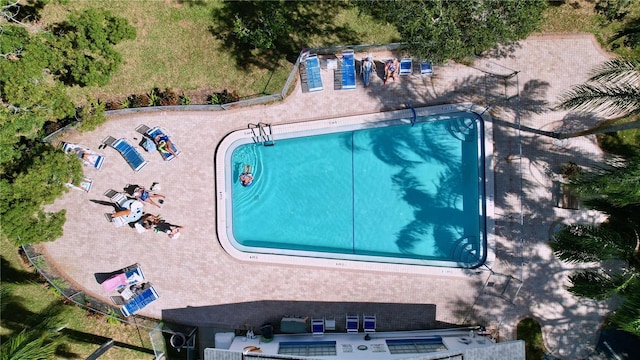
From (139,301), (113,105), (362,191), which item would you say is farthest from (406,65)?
(139,301)

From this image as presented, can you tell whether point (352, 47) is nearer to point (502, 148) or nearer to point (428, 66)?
point (428, 66)

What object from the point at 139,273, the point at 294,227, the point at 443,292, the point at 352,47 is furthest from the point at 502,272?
the point at 139,273

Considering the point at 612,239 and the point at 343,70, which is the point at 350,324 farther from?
the point at 343,70

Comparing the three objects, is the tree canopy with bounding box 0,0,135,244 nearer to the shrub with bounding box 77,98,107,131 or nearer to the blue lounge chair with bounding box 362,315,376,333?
the shrub with bounding box 77,98,107,131

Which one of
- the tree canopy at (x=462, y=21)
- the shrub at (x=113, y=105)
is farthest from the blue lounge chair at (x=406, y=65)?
the shrub at (x=113, y=105)

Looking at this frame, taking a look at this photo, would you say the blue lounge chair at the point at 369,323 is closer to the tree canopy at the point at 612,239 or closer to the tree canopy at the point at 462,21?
the tree canopy at the point at 612,239
